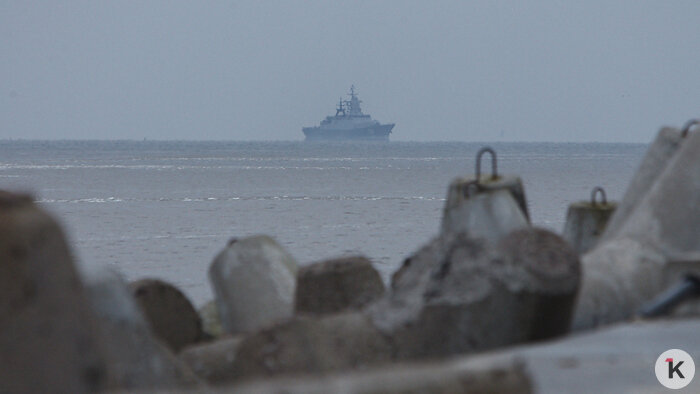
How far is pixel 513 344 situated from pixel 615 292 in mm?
1022

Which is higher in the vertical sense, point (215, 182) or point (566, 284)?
point (566, 284)

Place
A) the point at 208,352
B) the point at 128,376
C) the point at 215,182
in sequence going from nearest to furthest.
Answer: the point at 128,376 → the point at 208,352 → the point at 215,182

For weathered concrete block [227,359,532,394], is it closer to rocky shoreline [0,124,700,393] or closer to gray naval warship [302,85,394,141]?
rocky shoreline [0,124,700,393]

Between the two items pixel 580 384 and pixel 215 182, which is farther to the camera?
pixel 215 182

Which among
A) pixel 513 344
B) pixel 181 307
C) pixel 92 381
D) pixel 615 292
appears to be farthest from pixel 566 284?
pixel 181 307

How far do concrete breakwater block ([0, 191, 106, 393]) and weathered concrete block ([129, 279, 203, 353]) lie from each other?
2895 mm

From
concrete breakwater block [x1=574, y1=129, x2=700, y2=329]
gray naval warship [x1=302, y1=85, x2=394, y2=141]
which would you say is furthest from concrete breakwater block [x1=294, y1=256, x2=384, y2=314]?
gray naval warship [x1=302, y1=85, x2=394, y2=141]

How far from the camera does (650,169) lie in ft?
20.4

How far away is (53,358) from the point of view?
2.45 metres

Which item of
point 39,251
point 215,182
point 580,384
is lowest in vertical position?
point 215,182

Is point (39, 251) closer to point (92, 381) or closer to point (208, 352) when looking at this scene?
point (92, 381)

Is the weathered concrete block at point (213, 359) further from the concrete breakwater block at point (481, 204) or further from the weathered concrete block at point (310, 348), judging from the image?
the concrete breakwater block at point (481, 204)

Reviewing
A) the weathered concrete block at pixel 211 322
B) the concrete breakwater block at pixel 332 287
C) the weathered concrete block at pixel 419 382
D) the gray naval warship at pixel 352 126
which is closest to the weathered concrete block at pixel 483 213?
the concrete breakwater block at pixel 332 287

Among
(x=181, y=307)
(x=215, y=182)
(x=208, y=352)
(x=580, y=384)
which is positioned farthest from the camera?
(x=215, y=182)
